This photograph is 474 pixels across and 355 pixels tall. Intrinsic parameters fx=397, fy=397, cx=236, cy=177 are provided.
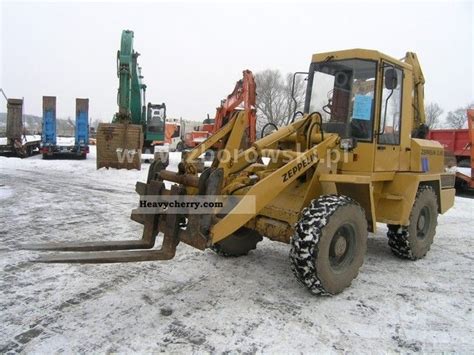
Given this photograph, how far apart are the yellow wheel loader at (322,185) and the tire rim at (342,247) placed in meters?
0.01

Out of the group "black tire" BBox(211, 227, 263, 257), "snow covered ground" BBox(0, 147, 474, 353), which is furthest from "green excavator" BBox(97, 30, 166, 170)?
"black tire" BBox(211, 227, 263, 257)

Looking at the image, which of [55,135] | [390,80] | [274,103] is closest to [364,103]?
[390,80]

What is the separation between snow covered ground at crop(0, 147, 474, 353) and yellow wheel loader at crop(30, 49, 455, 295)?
0.35m

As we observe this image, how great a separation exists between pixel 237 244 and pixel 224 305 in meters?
1.42

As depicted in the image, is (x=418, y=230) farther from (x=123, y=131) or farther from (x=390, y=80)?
(x=123, y=131)

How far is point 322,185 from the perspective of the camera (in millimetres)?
4586

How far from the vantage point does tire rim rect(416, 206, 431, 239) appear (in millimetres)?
5715

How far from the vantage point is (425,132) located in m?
6.46

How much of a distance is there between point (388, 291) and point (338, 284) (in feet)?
2.15

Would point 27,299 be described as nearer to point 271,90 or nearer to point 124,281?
point 124,281

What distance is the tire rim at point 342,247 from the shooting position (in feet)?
13.9

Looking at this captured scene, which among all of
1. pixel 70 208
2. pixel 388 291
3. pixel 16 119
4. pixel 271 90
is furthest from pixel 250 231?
pixel 271 90

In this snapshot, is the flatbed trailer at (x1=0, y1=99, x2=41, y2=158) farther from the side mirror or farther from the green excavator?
the side mirror

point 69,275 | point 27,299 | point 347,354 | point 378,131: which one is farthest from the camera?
point 378,131
